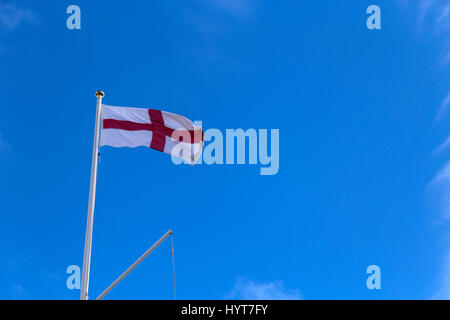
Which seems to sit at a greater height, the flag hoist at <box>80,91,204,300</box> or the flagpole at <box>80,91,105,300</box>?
the flag hoist at <box>80,91,204,300</box>

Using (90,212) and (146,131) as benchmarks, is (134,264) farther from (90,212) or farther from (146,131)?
(146,131)

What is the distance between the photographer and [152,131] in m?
21.5

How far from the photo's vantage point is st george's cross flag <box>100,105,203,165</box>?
20870 millimetres

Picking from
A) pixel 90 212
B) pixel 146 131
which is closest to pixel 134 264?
pixel 90 212

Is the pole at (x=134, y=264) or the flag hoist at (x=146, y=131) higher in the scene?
the flag hoist at (x=146, y=131)

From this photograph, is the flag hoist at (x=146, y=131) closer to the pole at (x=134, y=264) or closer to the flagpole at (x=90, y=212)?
the flagpole at (x=90, y=212)

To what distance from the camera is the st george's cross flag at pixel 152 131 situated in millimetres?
20870

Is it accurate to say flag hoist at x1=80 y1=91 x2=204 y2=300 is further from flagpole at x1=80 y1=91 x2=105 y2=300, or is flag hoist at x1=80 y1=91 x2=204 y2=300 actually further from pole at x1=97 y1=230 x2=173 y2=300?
pole at x1=97 y1=230 x2=173 y2=300

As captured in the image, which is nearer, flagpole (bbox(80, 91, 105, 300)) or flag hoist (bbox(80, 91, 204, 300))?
flagpole (bbox(80, 91, 105, 300))

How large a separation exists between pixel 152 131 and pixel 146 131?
27 centimetres

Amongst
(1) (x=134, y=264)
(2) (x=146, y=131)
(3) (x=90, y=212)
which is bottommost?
(1) (x=134, y=264)

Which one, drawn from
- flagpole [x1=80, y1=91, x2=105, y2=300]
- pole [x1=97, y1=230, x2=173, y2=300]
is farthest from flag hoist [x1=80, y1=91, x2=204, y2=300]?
pole [x1=97, y1=230, x2=173, y2=300]

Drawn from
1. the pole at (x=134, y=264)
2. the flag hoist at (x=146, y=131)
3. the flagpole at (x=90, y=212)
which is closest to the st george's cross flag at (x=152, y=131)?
the flag hoist at (x=146, y=131)
